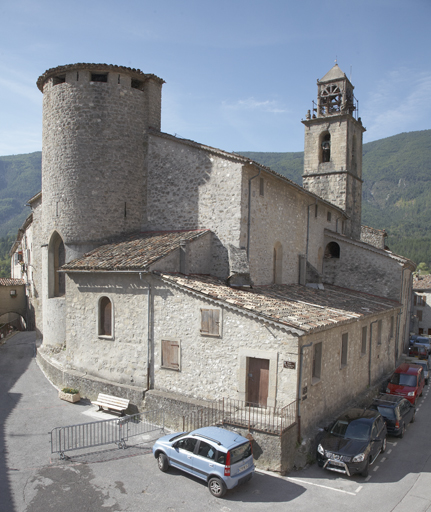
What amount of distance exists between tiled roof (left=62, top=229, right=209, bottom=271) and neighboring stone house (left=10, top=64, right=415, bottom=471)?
0.11m

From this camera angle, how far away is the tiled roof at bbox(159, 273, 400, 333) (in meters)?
13.9

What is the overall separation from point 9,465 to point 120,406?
15.2ft

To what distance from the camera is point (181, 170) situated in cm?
1986

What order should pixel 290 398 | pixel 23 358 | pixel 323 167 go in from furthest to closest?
pixel 323 167 → pixel 23 358 → pixel 290 398

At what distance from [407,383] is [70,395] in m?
15.8

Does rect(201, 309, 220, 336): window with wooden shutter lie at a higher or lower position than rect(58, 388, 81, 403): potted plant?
higher

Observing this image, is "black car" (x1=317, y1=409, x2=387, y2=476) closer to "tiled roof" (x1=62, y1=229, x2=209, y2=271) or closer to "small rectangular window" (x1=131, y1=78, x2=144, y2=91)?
"tiled roof" (x1=62, y1=229, x2=209, y2=271)

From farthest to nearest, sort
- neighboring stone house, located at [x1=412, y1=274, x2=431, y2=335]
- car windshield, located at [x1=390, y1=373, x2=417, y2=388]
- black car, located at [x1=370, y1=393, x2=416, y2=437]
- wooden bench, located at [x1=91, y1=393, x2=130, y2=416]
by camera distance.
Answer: neighboring stone house, located at [x1=412, y1=274, x2=431, y2=335] → car windshield, located at [x1=390, y1=373, x2=417, y2=388] → wooden bench, located at [x1=91, y1=393, x2=130, y2=416] → black car, located at [x1=370, y1=393, x2=416, y2=437]

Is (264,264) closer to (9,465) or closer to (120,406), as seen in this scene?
(120,406)

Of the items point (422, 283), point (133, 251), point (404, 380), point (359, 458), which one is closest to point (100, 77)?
point (133, 251)

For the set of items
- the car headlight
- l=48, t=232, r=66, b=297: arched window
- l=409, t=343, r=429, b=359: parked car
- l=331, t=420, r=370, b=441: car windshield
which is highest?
l=48, t=232, r=66, b=297: arched window

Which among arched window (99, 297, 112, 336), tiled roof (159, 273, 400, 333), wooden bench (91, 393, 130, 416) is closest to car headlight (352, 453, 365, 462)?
tiled roof (159, 273, 400, 333)

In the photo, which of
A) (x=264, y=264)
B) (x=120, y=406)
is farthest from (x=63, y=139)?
(x=120, y=406)

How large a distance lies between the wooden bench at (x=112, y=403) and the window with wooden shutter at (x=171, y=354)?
2244mm
